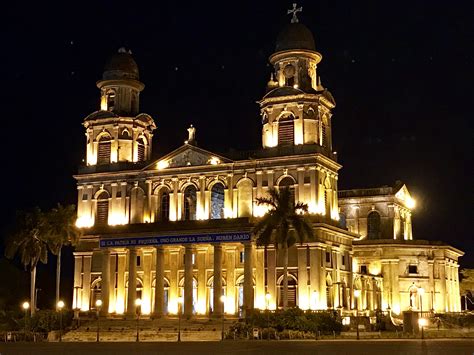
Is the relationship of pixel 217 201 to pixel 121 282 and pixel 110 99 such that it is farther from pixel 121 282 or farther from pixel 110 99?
pixel 110 99

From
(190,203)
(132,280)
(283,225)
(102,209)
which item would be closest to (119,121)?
(102,209)

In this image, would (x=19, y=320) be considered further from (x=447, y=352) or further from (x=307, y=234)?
(x=447, y=352)

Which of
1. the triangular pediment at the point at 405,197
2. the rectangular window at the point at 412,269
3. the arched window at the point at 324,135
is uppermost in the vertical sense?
the arched window at the point at 324,135

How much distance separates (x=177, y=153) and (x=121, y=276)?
13.0m

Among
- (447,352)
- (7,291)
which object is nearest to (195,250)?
(7,291)

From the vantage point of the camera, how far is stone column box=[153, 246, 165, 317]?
6962 cm

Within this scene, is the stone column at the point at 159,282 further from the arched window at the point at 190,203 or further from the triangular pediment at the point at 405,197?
the triangular pediment at the point at 405,197

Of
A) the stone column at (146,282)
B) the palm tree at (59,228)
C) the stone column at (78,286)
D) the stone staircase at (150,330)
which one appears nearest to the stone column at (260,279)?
the stone staircase at (150,330)

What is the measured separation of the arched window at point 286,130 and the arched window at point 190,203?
9780mm

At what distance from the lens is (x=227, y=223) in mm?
70875

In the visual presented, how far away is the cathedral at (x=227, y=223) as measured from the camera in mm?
69250

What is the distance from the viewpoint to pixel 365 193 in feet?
294

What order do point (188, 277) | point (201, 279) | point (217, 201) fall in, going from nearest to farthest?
point (188, 277), point (201, 279), point (217, 201)

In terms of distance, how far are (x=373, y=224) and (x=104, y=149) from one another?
3114cm
